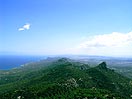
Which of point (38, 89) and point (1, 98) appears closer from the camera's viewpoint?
point (1, 98)

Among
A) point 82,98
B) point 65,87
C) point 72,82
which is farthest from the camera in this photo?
point 72,82

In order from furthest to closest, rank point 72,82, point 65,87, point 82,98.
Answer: point 72,82, point 65,87, point 82,98

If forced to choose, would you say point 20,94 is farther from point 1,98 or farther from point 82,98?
point 82,98

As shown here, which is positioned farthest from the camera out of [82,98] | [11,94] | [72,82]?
[72,82]

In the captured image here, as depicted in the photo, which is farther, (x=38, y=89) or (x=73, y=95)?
(x=38, y=89)

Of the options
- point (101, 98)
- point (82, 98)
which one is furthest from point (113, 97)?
point (82, 98)

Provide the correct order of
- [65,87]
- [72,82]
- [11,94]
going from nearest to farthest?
[11,94]
[65,87]
[72,82]

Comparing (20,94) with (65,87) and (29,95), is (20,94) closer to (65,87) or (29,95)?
(29,95)

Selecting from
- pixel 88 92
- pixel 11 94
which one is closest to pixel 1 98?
pixel 11 94

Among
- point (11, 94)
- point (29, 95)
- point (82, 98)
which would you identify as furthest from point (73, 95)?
point (11, 94)
